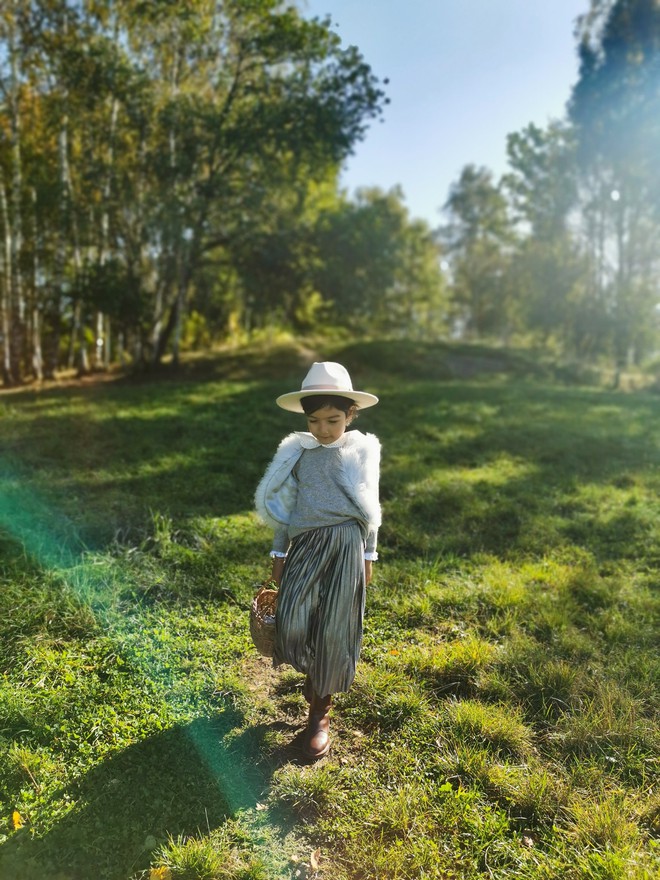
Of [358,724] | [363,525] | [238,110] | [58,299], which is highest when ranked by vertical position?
[238,110]

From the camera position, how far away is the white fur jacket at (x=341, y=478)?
313 centimetres

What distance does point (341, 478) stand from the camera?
314 centimetres

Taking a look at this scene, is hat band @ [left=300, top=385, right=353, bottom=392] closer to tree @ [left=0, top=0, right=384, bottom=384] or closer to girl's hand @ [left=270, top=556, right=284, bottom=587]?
girl's hand @ [left=270, top=556, right=284, bottom=587]

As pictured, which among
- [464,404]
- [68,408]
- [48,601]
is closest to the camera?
[48,601]

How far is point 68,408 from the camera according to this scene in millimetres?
10438

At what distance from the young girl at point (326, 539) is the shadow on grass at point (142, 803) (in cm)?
46

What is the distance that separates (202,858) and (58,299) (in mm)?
16814

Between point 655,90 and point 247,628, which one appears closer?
point 247,628

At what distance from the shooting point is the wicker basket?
10.5 ft

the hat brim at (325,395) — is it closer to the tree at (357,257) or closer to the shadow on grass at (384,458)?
the shadow on grass at (384,458)

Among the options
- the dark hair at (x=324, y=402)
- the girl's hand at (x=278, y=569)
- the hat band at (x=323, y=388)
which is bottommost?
the girl's hand at (x=278, y=569)

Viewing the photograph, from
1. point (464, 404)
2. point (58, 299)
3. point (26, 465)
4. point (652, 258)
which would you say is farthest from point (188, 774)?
point (652, 258)

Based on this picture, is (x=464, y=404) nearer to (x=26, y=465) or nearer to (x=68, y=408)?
(x=68, y=408)

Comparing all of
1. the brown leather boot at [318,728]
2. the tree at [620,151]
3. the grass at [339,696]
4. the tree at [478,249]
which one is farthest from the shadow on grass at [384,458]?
the tree at [478,249]
